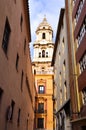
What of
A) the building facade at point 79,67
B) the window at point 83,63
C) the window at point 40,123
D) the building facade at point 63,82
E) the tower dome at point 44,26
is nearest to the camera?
the building facade at point 79,67

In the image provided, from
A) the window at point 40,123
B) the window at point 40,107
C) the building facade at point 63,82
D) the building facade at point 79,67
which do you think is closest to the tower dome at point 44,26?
the window at point 40,107

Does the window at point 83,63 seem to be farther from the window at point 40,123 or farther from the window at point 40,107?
the window at point 40,107

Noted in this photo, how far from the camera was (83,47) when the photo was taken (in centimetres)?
1563

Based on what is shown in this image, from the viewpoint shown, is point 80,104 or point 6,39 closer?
point 6,39

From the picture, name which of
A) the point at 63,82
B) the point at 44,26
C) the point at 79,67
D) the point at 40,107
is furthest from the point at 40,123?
the point at 44,26

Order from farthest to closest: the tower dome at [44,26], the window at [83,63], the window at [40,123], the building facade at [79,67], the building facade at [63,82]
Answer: the tower dome at [44,26]
the window at [40,123]
the building facade at [63,82]
the window at [83,63]
the building facade at [79,67]

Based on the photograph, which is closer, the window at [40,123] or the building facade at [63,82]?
the building facade at [63,82]

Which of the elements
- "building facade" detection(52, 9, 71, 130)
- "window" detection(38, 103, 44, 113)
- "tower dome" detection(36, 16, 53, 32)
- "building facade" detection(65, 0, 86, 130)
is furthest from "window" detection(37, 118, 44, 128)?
"tower dome" detection(36, 16, 53, 32)

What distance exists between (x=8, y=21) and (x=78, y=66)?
8.92m

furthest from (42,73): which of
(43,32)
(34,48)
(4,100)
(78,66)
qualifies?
(4,100)

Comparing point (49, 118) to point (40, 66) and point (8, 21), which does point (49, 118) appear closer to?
point (40, 66)

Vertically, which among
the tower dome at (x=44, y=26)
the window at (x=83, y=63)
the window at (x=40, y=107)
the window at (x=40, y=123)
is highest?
the tower dome at (x=44, y=26)

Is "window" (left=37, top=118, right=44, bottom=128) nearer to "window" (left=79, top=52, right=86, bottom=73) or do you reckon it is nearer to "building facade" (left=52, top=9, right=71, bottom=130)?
"building facade" (left=52, top=9, right=71, bottom=130)

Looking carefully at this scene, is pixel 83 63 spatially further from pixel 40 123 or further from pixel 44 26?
pixel 44 26
